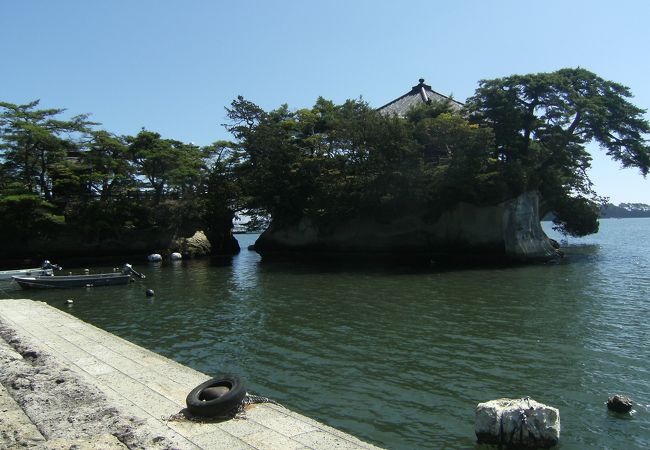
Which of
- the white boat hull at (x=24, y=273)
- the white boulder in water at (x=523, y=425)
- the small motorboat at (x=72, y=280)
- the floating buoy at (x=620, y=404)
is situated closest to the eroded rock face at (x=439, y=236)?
the small motorboat at (x=72, y=280)

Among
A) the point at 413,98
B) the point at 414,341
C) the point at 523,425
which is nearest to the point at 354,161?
the point at 413,98

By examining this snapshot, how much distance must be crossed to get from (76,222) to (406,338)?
125 feet

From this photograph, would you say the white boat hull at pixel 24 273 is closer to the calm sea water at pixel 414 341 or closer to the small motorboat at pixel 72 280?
the small motorboat at pixel 72 280

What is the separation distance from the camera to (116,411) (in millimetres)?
7188

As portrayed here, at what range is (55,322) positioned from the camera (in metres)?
15.2

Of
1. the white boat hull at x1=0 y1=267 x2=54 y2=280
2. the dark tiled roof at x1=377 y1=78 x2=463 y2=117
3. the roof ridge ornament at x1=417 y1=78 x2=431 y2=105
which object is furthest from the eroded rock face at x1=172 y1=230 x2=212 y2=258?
the roof ridge ornament at x1=417 y1=78 x2=431 y2=105

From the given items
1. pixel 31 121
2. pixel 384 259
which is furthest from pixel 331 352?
pixel 31 121

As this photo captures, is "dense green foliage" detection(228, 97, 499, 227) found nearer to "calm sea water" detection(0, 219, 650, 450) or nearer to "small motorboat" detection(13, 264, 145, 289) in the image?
"calm sea water" detection(0, 219, 650, 450)

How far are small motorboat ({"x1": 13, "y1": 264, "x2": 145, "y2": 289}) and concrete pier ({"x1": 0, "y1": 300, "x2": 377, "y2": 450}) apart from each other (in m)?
17.5

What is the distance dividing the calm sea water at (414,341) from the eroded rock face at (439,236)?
7.35 m

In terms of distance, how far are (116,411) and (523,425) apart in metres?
6.24

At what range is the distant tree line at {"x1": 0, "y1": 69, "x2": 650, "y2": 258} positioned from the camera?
114ft

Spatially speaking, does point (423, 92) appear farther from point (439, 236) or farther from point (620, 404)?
point (620, 404)

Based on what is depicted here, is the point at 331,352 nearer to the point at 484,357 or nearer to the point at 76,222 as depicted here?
the point at 484,357
